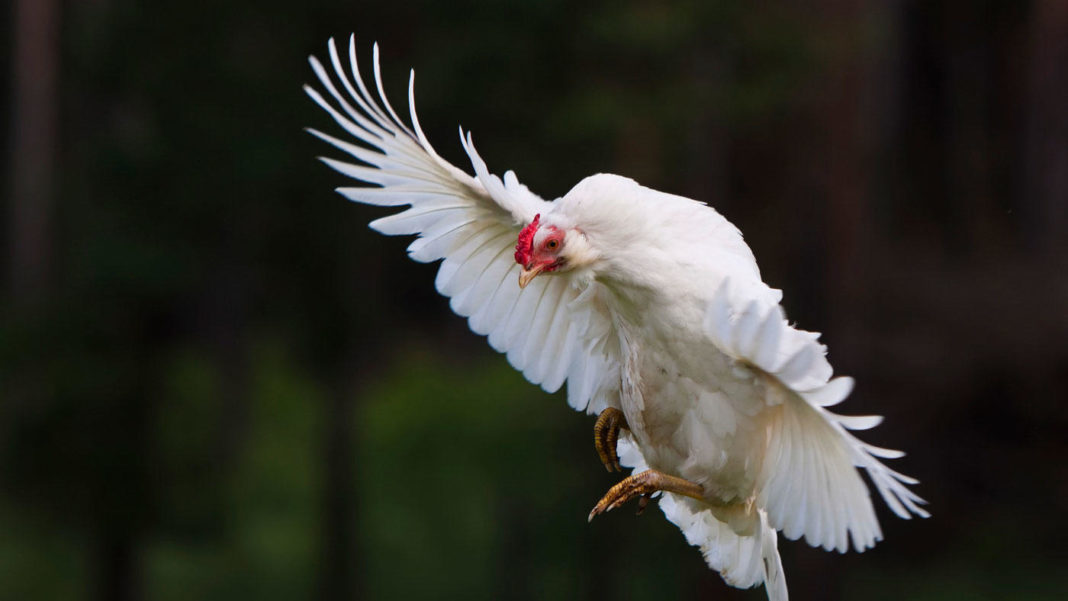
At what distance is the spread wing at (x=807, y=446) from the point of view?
2500 mm

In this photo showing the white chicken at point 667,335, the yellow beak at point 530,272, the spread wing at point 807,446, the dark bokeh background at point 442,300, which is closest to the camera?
the spread wing at point 807,446

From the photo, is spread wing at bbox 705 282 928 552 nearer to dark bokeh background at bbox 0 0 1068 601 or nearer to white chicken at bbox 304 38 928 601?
white chicken at bbox 304 38 928 601

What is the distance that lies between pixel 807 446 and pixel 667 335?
41 cm

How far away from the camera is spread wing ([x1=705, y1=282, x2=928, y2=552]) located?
2500 mm

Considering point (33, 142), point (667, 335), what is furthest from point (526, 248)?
point (33, 142)

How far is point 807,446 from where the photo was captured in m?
2.90

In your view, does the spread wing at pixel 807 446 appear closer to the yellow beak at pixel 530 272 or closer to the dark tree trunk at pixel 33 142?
the yellow beak at pixel 530 272

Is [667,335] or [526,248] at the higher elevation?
[526,248]

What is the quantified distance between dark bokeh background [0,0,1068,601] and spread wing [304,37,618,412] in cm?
340

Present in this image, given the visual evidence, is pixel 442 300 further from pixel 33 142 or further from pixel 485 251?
pixel 485 251

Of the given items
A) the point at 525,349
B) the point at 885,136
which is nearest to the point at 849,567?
the point at 885,136

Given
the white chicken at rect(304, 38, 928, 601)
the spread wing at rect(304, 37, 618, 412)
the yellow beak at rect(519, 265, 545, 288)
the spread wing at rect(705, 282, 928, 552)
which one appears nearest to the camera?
the spread wing at rect(705, 282, 928, 552)

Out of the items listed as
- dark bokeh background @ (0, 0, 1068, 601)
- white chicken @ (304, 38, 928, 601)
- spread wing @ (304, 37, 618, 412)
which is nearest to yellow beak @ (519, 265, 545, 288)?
white chicken @ (304, 38, 928, 601)

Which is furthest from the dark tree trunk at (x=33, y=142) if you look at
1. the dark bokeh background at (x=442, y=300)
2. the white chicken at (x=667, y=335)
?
the white chicken at (x=667, y=335)
